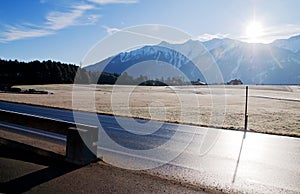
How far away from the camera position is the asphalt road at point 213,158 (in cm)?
558

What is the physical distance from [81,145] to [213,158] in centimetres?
332

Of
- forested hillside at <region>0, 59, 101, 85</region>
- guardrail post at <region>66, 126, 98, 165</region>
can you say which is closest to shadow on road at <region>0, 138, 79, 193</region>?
guardrail post at <region>66, 126, 98, 165</region>

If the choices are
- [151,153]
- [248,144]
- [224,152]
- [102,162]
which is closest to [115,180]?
[102,162]

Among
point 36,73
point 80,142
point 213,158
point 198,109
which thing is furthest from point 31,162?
point 36,73

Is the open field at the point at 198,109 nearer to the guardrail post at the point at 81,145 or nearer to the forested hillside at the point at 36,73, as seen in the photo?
the guardrail post at the point at 81,145

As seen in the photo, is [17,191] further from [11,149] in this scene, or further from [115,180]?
[11,149]

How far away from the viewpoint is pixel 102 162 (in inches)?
253

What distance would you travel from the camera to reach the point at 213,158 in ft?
24.7

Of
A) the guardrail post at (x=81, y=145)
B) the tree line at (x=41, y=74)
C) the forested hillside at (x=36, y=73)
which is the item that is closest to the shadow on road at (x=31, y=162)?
the guardrail post at (x=81, y=145)

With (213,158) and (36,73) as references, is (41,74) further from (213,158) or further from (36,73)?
(213,158)

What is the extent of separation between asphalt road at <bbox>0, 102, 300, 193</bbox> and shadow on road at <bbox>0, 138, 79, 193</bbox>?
45.4 inches

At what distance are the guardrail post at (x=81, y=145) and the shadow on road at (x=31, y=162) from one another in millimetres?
179

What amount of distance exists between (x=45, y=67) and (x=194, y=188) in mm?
96822

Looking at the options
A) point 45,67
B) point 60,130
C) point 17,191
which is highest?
point 45,67
